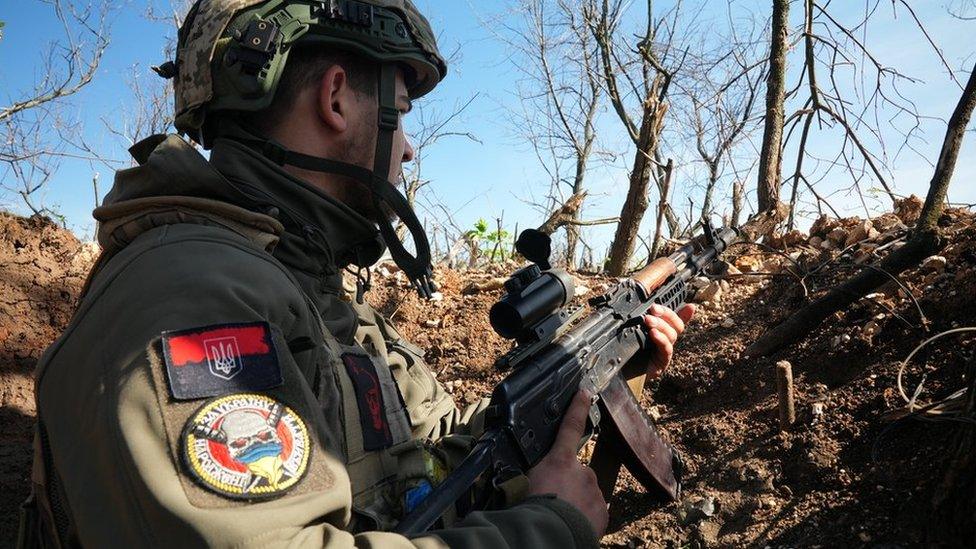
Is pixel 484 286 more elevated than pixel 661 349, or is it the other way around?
pixel 484 286

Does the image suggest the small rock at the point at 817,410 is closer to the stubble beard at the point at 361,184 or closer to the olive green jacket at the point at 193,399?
the olive green jacket at the point at 193,399

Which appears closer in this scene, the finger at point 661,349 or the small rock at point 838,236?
the finger at point 661,349

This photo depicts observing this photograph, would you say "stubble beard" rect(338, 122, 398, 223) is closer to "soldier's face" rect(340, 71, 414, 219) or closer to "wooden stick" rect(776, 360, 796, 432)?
"soldier's face" rect(340, 71, 414, 219)

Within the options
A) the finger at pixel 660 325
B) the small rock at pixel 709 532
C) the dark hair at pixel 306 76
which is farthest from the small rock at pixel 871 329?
the dark hair at pixel 306 76

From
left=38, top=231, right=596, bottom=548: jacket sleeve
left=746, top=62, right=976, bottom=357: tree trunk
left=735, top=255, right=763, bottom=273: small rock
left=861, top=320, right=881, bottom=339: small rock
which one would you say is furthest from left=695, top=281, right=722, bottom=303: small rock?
left=38, top=231, right=596, bottom=548: jacket sleeve

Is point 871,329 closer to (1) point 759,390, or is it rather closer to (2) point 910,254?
(2) point 910,254

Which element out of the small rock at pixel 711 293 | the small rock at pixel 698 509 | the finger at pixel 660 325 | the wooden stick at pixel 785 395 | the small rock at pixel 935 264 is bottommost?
the small rock at pixel 698 509

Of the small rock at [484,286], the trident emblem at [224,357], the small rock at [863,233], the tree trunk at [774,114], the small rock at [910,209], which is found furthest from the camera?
the tree trunk at [774,114]

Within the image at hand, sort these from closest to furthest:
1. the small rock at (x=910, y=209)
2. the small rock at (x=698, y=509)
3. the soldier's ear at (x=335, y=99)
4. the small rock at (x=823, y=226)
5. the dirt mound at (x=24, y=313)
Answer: the soldier's ear at (x=335, y=99) < the small rock at (x=698, y=509) < the dirt mound at (x=24, y=313) < the small rock at (x=910, y=209) < the small rock at (x=823, y=226)

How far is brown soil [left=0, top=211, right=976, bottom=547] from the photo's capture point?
286cm

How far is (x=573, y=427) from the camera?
2521mm

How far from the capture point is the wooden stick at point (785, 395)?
3391mm

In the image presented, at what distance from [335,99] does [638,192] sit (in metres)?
4.63

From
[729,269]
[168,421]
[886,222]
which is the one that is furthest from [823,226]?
[168,421]
